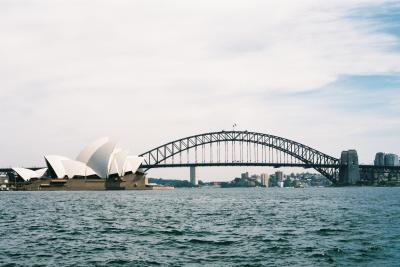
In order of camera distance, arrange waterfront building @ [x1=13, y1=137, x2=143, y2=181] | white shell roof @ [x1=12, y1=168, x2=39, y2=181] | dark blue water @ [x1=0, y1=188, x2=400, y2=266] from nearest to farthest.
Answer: dark blue water @ [x1=0, y1=188, x2=400, y2=266], waterfront building @ [x1=13, y1=137, x2=143, y2=181], white shell roof @ [x1=12, y1=168, x2=39, y2=181]

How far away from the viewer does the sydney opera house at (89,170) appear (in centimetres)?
17550

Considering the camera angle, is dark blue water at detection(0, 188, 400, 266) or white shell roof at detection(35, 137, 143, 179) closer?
dark blue water at detection(0, 188, 400, 266)

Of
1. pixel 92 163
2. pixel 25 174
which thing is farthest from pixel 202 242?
pixel 25 174

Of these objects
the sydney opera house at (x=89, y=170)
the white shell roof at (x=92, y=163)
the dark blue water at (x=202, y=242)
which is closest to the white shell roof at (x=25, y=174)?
the sydney opera house at (x=89, y=170)

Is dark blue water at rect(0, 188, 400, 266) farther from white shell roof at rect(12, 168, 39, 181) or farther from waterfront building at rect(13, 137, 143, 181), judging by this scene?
white shell roof at rect(12, 168, 39, 181)

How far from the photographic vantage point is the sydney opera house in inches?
6909

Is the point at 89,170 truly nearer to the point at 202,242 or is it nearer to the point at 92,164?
the point at 92,164

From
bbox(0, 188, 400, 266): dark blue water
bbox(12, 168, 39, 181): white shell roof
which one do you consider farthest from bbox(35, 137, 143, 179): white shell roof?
bbox(0, 188, 400, 266): dark blue water

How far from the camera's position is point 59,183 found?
181375 millimetres

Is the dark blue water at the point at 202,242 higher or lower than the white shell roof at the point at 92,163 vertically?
lower

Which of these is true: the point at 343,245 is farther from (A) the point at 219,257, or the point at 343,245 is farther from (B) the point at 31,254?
(B) the point at 31,254

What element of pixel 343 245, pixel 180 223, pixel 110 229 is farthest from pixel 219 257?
pixel 180 223

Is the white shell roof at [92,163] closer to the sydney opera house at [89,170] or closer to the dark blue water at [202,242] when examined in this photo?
the sydney opera house at [89,170]

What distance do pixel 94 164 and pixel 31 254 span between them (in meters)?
150
